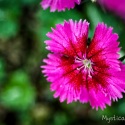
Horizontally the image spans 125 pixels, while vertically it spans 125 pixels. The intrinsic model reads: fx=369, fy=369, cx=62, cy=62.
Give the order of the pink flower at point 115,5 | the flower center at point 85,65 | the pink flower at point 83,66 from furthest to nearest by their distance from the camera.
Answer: the pink flower at point 115,5, the flower center at point 85,65, the pink flower at point 83,66

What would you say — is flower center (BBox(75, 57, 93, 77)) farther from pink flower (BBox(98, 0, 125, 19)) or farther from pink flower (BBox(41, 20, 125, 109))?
pink flower (BBox(98, 0, 125, 19))

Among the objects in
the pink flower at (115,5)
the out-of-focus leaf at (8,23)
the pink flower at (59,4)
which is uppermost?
the out-of-focus leaf at (8,23)

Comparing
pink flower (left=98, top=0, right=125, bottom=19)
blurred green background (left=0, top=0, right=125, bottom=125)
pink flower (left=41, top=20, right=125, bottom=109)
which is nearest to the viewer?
pink flower (left=41, top=20, right=125, bottom=109)

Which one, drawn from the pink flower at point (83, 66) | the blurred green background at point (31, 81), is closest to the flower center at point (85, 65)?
the pink flower at point (83, 66)

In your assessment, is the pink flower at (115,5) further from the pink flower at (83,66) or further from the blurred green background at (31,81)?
the blurred green background at (31,81)

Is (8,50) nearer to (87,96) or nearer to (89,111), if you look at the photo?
(89,111)

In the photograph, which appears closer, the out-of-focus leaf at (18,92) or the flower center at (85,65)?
the flower center at (85,65)

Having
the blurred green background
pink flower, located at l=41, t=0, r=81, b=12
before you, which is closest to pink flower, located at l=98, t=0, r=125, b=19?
pink flower, located at l=41, t=0, r=81, b=12

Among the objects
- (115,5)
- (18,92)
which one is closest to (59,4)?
(115,5)

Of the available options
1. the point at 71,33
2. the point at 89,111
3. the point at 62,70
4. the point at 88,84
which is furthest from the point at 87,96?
the point at 89,111
